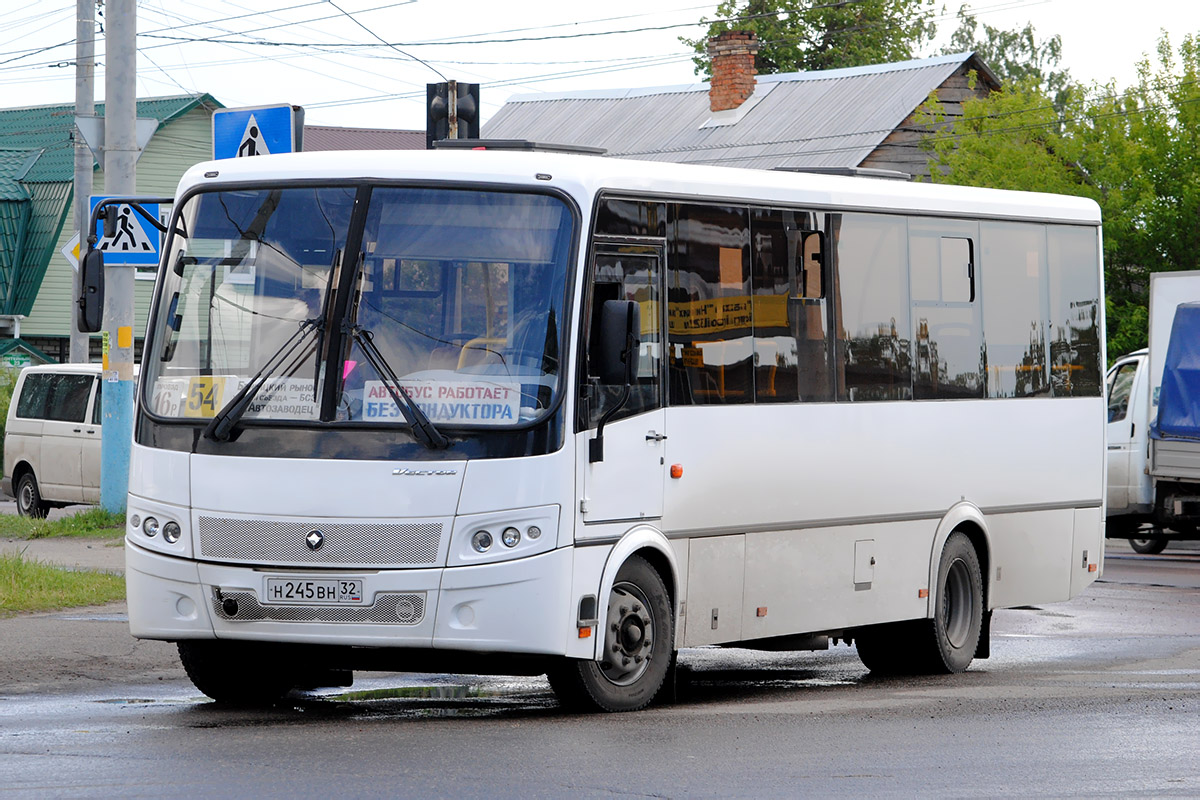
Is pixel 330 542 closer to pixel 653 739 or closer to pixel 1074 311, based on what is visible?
pixel 653 739

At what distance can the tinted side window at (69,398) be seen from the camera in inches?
974

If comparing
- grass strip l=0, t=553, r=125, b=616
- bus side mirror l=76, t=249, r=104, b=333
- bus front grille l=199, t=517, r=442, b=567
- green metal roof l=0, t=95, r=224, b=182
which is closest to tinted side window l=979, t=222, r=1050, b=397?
bus front grille l=199, t=517, r=442, b=567

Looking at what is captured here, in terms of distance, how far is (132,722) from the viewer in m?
9.38

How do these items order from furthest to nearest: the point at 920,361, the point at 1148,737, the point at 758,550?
the point at 920,361
the point at 758,550
the point at 1148,737

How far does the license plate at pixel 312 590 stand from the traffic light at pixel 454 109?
6.38 metres

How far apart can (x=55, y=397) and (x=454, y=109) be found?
11.8 m

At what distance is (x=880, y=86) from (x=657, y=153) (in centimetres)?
541

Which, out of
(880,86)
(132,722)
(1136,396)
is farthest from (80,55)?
(132,722)

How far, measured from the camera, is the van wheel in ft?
83.5

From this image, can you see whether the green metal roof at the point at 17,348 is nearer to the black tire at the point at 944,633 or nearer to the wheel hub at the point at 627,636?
the black tire at the point at 944,633

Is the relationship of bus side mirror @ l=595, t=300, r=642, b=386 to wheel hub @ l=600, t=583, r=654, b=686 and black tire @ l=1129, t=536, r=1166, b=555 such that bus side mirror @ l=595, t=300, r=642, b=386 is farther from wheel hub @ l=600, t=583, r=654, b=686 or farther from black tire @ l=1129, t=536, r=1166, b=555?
black tire @ l=1129, t=536, r=1166, b=555

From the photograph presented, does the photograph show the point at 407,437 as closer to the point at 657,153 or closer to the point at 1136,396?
the point at 1136,396

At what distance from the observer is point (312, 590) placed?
30.3 ft

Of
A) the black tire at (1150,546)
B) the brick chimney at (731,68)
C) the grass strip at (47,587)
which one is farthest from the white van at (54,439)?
the brick chimney at (731,68)
